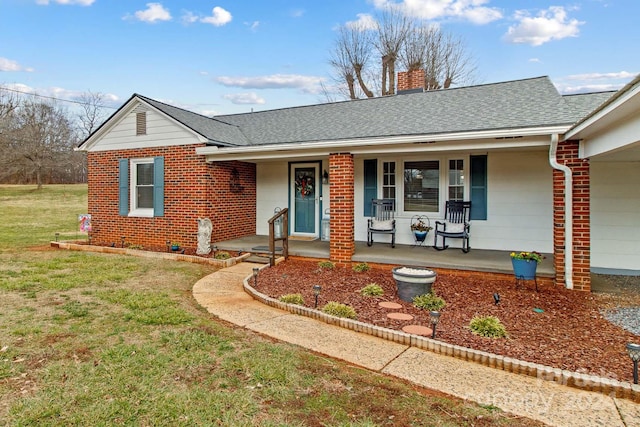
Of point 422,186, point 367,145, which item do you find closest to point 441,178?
point 422,186

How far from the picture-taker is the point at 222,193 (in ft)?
30.2

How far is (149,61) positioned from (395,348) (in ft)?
48.5

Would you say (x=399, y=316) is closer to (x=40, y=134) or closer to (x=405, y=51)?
(x=405, y=51)

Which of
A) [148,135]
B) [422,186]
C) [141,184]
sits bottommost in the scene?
[422,186]

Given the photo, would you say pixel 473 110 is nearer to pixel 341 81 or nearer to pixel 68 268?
pixel 68 268

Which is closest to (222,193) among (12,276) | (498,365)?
(12,276)

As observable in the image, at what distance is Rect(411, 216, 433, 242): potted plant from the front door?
2.61m

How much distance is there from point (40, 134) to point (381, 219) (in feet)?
103

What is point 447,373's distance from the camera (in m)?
3.13

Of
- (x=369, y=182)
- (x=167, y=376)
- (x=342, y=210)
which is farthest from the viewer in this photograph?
(x=369, y=182)

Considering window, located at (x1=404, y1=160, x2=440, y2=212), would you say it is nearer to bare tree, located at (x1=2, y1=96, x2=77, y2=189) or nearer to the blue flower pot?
the blue flower pot

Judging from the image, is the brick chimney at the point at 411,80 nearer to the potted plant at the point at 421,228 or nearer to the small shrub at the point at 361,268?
the potted plant at the point at 421,228

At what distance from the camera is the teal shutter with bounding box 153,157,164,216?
30.4ft

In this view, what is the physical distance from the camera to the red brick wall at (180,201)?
8859 millimetres
